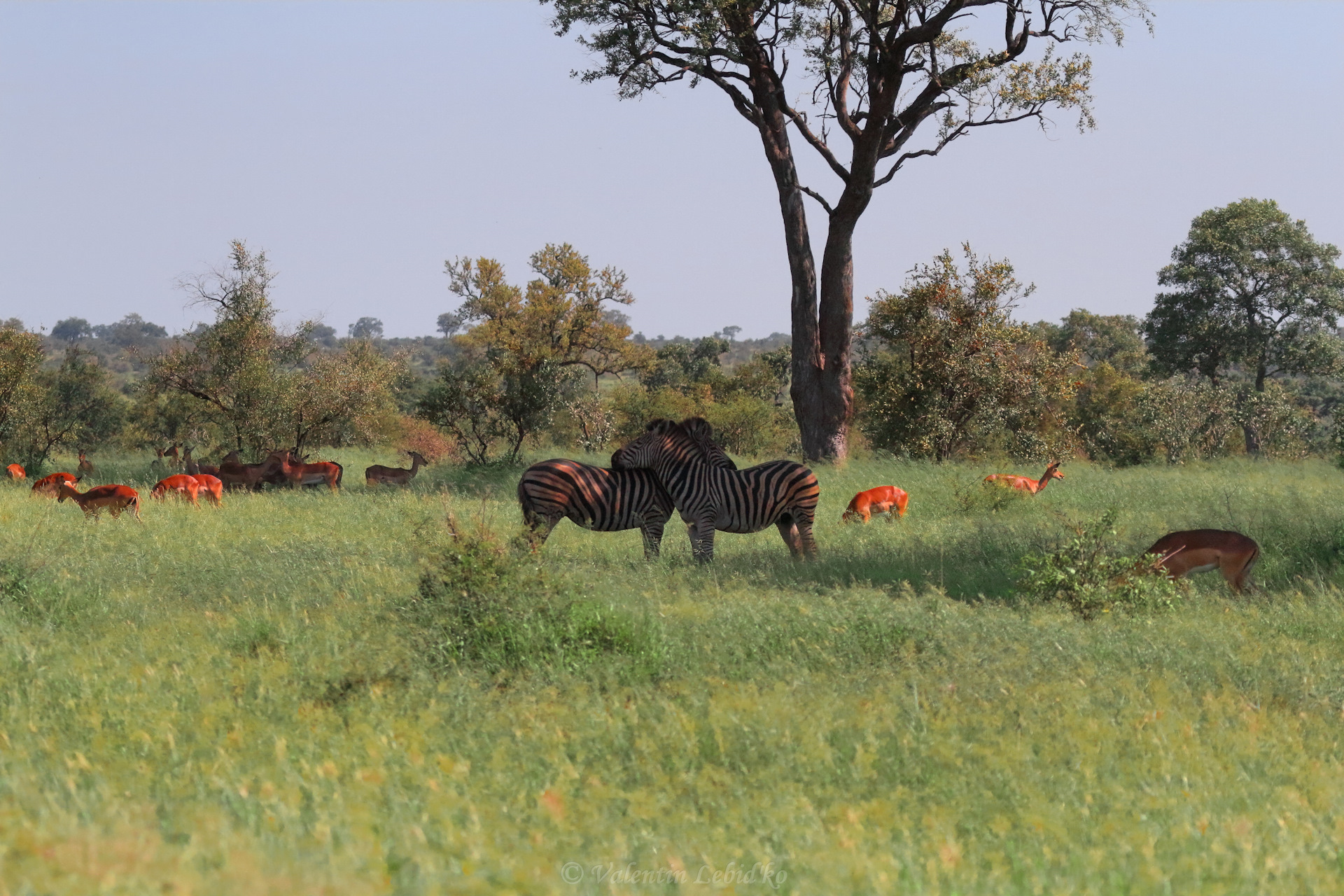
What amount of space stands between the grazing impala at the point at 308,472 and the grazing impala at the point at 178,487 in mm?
2774

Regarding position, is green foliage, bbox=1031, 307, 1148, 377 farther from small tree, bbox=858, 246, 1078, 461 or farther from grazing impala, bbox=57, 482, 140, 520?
grazing impala, bbox=57, 482, 140, 520

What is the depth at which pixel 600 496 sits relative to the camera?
12.5m

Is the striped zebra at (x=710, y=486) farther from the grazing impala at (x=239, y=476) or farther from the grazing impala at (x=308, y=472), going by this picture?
the grazing impala at (x=239, y=476)

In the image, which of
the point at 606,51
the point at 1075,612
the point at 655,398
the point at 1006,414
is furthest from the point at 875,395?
the point at 1075,612

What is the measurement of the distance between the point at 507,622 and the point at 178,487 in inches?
526

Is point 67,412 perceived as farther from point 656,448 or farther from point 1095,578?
point 1095,578

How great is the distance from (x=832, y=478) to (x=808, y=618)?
45.8 feet

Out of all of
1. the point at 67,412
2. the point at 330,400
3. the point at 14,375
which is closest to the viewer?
the point at 330,400

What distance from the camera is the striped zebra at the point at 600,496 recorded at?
12422 millimetres

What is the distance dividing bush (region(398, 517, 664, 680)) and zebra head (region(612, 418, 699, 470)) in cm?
380

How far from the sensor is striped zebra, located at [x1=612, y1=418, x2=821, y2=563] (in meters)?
12.5

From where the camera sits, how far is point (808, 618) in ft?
28.5

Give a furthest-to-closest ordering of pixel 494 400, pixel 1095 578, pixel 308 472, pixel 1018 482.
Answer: pixel 494 400, pixel 308 472, pixel 1018 482, pixel 1095 578

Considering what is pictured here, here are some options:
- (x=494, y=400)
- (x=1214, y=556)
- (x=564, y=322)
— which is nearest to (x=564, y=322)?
(x=564, y=322)
